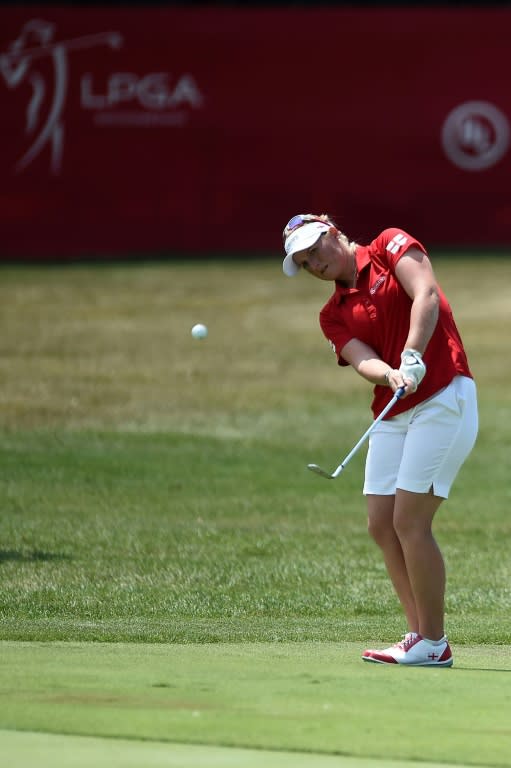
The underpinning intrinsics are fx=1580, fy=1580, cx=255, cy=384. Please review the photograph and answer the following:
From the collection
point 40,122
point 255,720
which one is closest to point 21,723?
point 255,720

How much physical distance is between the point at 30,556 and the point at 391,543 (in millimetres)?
3865

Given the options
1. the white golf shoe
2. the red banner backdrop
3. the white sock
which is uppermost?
the white sock

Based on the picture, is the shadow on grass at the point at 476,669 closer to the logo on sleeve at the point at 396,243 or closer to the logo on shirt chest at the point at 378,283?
the logo on shirt chest at the point at 378,283

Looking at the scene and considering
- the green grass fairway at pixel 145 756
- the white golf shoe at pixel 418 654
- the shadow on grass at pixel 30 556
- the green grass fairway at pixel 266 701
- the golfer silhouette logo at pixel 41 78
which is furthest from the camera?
the golfer silhouette logo at pixel 41 78

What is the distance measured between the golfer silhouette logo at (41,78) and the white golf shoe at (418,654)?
21093 mm

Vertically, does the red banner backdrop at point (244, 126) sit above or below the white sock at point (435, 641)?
below

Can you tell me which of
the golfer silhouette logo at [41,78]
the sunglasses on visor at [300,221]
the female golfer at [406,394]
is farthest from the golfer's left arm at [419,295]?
the golfer silhouette logo at [41,78]

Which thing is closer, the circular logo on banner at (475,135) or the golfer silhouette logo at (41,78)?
the golfer silhouette logo at (41,78)

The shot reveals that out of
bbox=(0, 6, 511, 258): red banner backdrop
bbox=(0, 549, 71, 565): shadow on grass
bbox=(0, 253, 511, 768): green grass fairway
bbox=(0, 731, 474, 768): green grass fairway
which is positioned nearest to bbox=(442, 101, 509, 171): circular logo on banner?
bbox=(0, 6, 511, 258): red banner backdrop

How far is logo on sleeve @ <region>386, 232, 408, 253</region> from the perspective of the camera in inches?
253

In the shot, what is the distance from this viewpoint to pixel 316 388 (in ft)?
58.9

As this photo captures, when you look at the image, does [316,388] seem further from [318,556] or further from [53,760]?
[53,760]

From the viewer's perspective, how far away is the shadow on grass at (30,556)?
9.78m

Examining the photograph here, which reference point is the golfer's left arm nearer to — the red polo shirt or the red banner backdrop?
the red polo shirt
